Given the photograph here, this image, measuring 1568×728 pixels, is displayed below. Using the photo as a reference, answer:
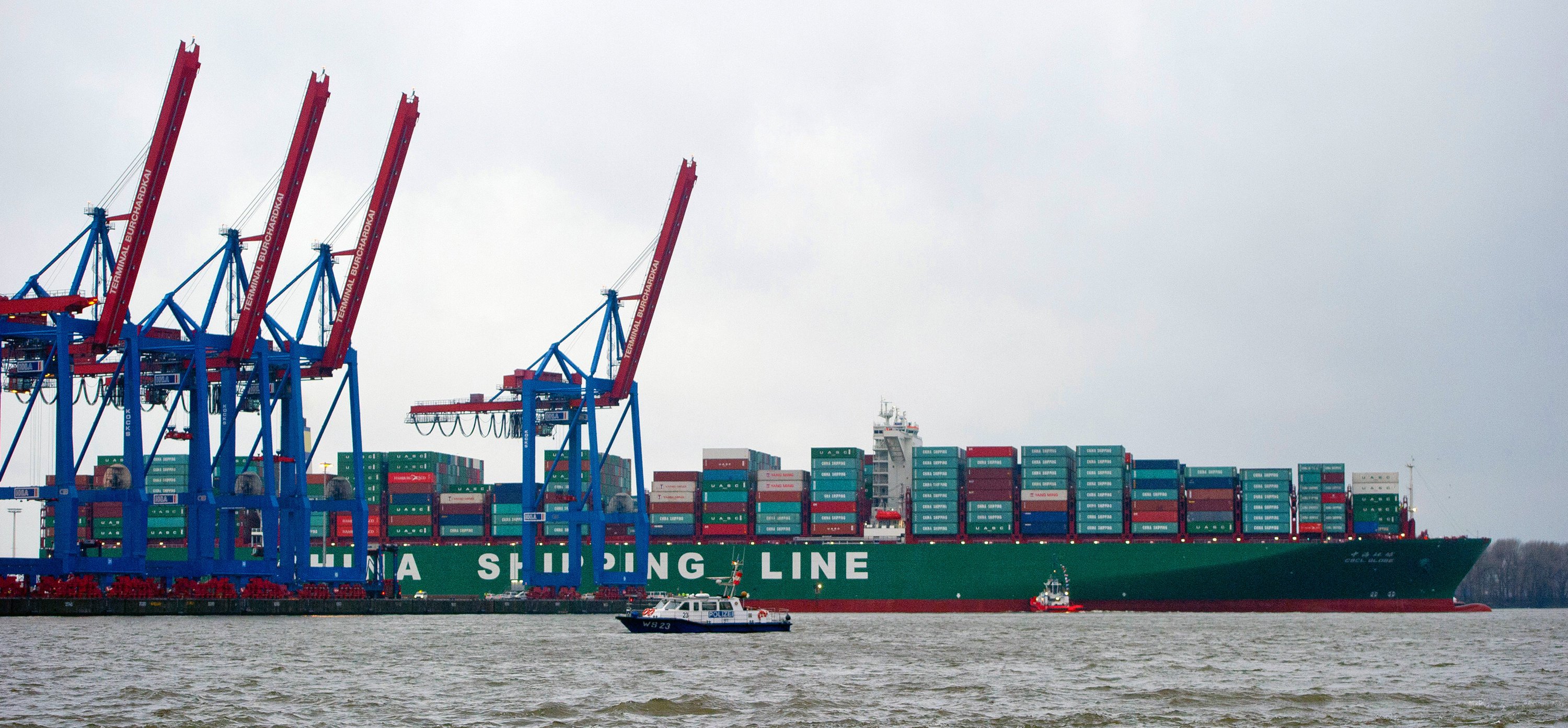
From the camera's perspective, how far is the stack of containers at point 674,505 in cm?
7619

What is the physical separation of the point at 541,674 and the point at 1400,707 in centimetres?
1635

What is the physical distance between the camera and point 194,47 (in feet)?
171

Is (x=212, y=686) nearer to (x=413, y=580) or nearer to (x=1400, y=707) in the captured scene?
(x=1400, y=707)

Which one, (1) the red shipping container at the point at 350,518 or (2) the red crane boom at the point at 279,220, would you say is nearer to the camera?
Answer: (2) the red crane boom at the point at 279,220

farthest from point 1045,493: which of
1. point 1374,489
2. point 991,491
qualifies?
point 1374,489

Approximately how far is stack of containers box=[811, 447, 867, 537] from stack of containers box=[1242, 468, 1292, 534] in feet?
60.1

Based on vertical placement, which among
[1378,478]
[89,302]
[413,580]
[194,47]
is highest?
[194,47]

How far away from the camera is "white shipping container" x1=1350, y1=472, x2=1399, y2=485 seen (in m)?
71.8

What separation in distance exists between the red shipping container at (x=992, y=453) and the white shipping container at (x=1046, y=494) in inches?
73.9

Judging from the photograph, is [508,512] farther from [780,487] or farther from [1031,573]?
[1031,573]

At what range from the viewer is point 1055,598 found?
2800 inches

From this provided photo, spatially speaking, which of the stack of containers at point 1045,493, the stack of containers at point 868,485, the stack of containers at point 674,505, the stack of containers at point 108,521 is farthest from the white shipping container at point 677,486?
the stack of containers at point 108,521

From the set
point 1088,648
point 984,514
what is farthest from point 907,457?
point 1088,648

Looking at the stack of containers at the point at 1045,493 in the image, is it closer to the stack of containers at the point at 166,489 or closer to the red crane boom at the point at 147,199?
the stack of containers at the point at 166,489
